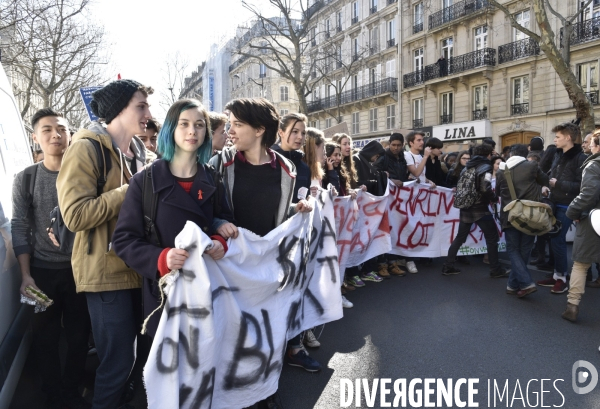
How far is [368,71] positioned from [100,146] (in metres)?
36.1

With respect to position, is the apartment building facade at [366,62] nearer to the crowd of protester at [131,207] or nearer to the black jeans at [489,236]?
the black jeans at [489,236]

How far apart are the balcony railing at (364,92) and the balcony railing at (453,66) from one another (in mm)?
1510

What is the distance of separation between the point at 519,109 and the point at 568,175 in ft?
67.8

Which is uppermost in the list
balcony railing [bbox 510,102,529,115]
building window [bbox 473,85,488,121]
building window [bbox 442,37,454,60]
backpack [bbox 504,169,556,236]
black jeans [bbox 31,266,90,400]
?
building window [bbox 442,37,454,60]

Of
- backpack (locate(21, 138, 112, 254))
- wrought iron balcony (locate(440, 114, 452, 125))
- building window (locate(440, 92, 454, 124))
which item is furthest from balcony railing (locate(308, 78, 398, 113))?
backpack (locate(21, 138, 112, 254))

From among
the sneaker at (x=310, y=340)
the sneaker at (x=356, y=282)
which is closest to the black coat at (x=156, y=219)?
the sneaker at (x=310, y=340)

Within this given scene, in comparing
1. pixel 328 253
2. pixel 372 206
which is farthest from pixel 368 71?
pixel 328 253

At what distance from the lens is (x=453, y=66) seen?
1109 inches

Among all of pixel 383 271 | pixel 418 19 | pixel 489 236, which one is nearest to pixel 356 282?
pixel 383 271

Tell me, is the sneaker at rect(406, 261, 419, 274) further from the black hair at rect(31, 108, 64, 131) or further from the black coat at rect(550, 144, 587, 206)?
the black hair at rect(31, 108, 64, 131)

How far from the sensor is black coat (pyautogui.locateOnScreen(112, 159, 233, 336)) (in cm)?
226

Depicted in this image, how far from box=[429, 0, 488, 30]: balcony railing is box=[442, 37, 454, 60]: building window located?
3.53ft

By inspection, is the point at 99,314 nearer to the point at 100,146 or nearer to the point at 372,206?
the point at 100,146

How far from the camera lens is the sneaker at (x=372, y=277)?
639 centimetres
